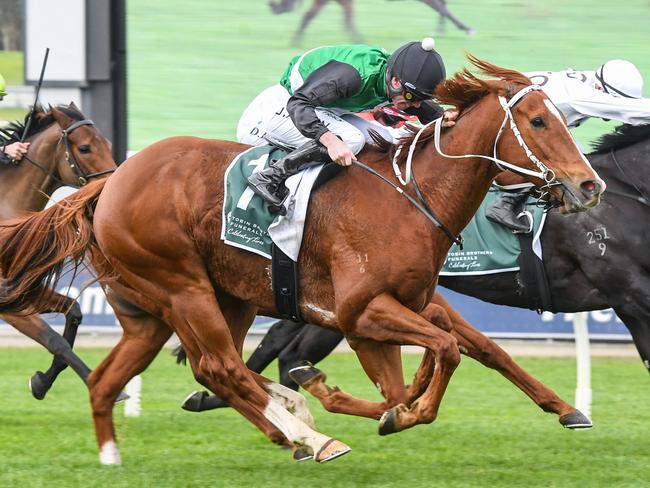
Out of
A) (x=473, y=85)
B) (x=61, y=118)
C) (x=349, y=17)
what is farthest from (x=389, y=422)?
(x=349, y=17)

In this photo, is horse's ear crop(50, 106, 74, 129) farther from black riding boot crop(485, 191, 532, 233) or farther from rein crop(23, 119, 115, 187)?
black riding boot crop(485, 191, 532, 233)

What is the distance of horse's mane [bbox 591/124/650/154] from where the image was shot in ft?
21.3

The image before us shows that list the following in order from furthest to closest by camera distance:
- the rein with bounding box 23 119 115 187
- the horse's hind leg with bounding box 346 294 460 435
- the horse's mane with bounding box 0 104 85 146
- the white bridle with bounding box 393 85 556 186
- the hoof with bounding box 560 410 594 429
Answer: the horse's mane with bounding box 0 104 85 146 < the rein with bounding box 23 119 115 187 < the hoof with bounding box 560 410 594 429 < the horse's hind leg with bounding box 346 294 460 435 < the white bridle with bounding box 393 85 556 186

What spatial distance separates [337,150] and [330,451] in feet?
3.86

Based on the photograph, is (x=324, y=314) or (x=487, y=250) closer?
(x=324, y=314)

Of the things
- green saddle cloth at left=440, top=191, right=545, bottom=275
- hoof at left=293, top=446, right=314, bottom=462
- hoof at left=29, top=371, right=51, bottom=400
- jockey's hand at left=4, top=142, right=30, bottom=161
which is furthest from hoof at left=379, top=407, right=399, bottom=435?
jockey's hand at left=4, top=142, right=30, bottom=161

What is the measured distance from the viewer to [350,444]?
20.8 feet

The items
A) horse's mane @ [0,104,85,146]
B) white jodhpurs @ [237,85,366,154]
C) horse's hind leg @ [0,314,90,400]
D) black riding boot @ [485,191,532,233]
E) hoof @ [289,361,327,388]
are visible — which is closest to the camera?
white jodhpurs @ [237,85,366,154]

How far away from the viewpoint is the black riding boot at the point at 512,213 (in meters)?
6.36

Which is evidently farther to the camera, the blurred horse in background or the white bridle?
the blurred horse in background

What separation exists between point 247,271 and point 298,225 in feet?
1.08

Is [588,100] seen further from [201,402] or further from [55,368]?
[55,368]

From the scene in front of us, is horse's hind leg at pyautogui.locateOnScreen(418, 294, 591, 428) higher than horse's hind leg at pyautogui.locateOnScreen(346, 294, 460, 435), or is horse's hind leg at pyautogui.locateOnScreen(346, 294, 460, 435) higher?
horse's hind leg at pyautogui.locateOnScreen(346, 294, 460, 435)

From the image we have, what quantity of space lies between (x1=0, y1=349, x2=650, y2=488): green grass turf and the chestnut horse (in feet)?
0.99
